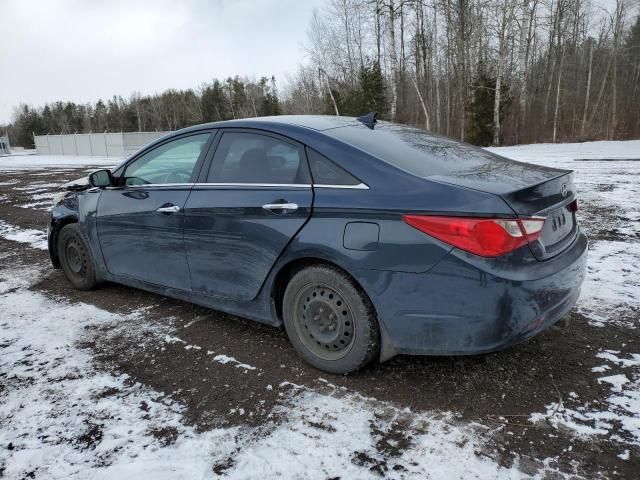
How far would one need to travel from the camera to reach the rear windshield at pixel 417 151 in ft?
8.86

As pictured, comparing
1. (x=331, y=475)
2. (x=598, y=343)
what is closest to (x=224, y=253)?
(x=331, y=475)

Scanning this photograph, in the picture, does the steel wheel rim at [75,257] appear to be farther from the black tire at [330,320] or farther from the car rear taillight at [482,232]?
the car rear taillight at [482,232]

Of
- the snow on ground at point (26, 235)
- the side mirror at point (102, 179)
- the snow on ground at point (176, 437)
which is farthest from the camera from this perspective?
the snow on ground at point (26, 235)

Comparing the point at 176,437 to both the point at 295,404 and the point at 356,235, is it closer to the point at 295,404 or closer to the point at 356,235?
the point at 295,404

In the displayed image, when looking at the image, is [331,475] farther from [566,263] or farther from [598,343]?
[598,343]

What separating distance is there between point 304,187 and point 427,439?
1.55 metres

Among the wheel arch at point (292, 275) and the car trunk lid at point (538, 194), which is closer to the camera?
the car trunk lid at point (538, 194)

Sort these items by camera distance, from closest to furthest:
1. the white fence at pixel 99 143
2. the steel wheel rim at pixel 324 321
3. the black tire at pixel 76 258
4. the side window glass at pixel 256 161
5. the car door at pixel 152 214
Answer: the steel wheel rim at pixel 324 321
the side window glass at pixel 256 161
the car door at pixel 152 214
the black tire at pixel 76 258
the white fence at pixel 99 143

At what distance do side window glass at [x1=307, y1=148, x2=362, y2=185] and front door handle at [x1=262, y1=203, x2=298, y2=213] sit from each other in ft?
0.67

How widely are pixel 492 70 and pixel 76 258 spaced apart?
27063 mm

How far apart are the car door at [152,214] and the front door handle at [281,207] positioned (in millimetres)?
835

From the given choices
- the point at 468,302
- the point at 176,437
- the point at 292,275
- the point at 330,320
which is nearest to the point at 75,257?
the point at 292,275

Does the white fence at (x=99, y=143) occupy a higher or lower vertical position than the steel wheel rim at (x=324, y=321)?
higher

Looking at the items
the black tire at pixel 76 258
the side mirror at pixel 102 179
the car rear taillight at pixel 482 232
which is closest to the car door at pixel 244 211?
the car rear taillight at pixel 482 232
